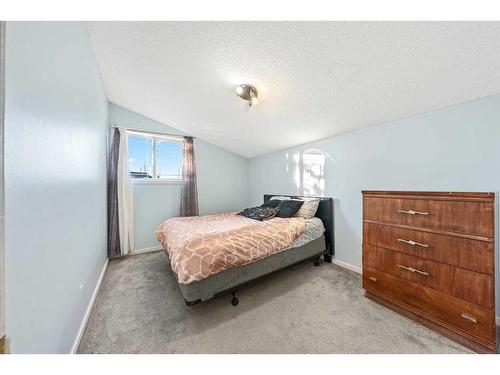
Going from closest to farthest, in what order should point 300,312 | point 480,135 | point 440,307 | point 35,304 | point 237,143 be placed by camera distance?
point 35,304, point 440,307, point 480,135, point 300,312, point 237,143

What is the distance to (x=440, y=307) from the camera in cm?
138

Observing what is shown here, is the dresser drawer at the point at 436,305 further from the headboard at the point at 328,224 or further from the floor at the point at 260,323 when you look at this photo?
the headboard at the point at 328,224

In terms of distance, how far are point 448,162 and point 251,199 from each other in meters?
3.39

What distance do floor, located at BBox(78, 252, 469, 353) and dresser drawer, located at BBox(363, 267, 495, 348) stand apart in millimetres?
128

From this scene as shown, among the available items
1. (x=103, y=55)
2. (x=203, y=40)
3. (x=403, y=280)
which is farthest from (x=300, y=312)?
(x=103, y=55)

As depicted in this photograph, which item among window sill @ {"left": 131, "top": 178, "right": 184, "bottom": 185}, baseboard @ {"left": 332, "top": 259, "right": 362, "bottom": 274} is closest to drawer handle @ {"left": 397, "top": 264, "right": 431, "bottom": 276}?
baseboard @ {"left": 332, "top": 259, "right": 362, "bottom": 274}

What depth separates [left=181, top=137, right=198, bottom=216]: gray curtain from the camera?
366 centimetres

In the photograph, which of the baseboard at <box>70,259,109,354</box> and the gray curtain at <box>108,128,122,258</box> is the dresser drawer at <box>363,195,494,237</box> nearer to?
the baseboard at <box>70,259,109,354</box>

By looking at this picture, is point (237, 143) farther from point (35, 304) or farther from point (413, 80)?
point (35, 304)

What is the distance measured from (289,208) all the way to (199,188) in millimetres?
2060

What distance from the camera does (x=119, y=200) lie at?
122 inches

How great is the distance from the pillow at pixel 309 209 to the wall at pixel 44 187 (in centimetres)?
253

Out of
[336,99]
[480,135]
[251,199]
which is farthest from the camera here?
[251,199]

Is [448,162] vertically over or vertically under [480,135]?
under
